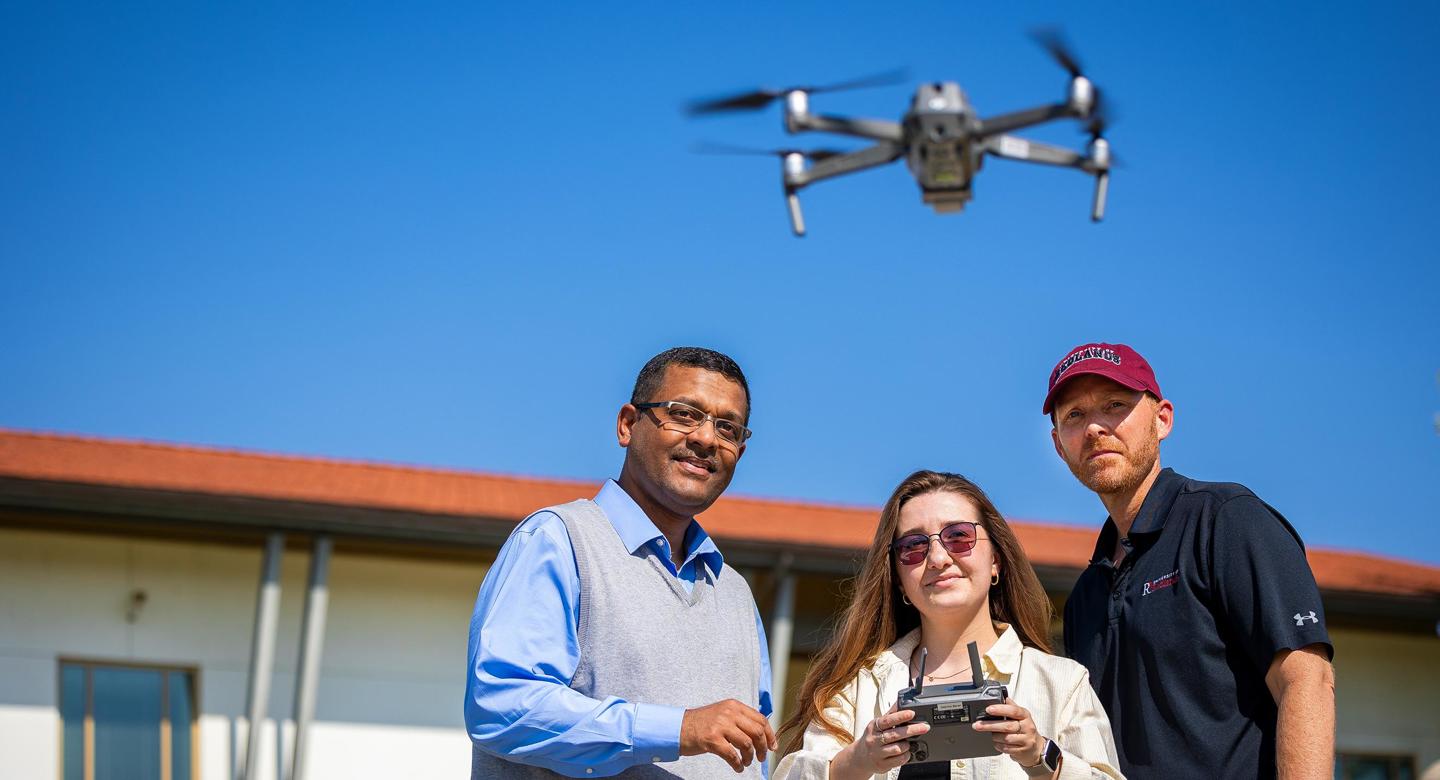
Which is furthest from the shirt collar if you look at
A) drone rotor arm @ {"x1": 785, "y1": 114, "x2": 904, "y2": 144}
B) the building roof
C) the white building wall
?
drone rotor arm @ {"x1": 785, "y1": 114, "x2": 904, "y2": 144}

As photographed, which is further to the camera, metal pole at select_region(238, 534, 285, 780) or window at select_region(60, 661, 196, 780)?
window at select_region(60, 661, 196, 780)

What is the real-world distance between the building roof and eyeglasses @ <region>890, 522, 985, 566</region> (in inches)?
370

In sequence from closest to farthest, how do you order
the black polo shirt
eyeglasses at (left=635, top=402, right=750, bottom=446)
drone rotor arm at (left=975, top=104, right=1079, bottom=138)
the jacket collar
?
the black polo shirt, the jacket collar, eyeglasses at (left=635, top=402, right=750, bottom=446), drone rotor arm at (left=975, top=104, right=1079, bottom=138)

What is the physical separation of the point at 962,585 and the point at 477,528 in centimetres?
1004

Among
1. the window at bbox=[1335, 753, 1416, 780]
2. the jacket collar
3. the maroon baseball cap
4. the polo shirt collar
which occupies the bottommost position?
the jacket collar

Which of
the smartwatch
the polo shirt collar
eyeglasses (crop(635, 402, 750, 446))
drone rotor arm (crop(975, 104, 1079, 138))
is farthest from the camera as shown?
drone rotor arm (crop(975, 104, 1079, 138))

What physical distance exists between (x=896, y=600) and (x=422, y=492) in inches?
459

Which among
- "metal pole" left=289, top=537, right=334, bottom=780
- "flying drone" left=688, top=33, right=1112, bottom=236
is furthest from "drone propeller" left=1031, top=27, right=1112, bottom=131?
"metal pole" left=289, top=537, right=334, bottom=780

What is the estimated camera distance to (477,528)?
1320 cm

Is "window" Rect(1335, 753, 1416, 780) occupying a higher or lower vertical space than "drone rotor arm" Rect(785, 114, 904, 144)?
lower

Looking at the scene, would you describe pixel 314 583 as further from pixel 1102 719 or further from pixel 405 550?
pixel 1102 719

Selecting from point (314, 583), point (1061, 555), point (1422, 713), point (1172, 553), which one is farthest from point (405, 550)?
point (1172, 553)

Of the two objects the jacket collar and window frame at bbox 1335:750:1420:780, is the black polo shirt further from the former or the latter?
window frame at bbox 1335:750:1420:780

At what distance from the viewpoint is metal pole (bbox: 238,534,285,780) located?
13062mm
